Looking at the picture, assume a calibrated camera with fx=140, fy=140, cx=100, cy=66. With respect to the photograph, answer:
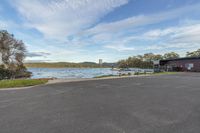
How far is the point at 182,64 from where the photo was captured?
30484 millimetres

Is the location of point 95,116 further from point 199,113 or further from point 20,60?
point 20,60

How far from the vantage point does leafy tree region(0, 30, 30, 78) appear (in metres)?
24.6

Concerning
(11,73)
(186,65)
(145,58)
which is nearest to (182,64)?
(186,65)

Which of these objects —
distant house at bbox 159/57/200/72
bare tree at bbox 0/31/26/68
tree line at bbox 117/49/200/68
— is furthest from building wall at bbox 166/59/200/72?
tree line at bbox 117/49/200/68

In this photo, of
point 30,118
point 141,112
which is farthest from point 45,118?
point 141,112

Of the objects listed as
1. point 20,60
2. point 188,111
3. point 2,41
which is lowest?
point 188,111

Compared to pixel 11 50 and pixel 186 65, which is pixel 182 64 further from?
pixel 11 50

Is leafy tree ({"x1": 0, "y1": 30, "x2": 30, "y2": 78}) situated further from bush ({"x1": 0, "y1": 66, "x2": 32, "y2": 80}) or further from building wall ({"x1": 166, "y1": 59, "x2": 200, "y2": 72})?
building wall ({"x1": 166, "y1": 59, "x2": 200, "y2": 72})

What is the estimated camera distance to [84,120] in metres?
3.79

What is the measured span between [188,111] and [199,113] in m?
0.29

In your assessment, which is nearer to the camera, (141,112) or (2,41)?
(141,112)

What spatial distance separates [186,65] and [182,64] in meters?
0.91

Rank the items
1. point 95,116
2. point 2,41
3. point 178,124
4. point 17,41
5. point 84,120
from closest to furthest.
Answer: point 178,124
point 84,120
point 95,116
point 2,41
point 17,41

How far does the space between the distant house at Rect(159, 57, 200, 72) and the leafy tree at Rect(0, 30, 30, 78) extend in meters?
30.7
